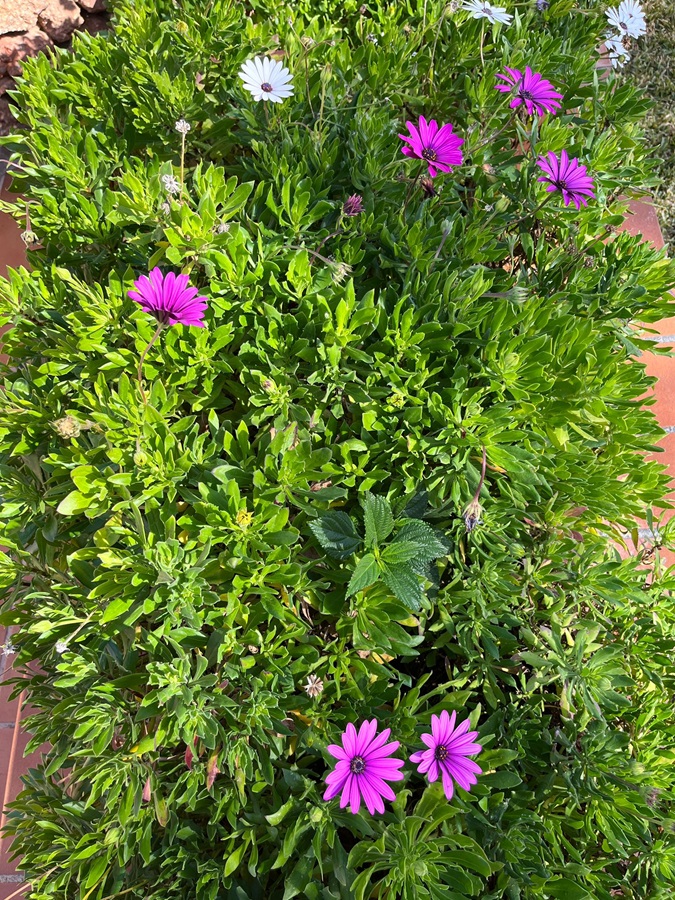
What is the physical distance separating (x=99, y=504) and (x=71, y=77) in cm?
127

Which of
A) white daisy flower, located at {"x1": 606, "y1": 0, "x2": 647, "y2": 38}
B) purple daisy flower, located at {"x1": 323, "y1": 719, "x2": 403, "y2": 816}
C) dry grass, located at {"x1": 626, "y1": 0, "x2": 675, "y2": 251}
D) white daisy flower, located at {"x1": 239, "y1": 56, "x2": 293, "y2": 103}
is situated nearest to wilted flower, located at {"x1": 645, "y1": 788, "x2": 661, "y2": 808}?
purple daisy flower, located at {"x1": 323, "y1": 719, "x2": 403, "y2": 816}

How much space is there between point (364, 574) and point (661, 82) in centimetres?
308

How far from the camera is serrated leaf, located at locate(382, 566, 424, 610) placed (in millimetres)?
1232

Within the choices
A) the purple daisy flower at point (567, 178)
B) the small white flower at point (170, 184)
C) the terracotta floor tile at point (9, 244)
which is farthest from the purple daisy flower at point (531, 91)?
the terracotta floor tile at point (9, 244)

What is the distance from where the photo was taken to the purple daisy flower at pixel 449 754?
3.83 feet

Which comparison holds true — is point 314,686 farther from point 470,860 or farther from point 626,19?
point 626,19

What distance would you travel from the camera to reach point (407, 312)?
55.1 inches

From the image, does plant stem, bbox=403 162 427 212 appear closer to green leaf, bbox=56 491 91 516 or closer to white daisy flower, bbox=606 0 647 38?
white daisy flower, bbox=606 0 647 38

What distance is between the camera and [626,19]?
2.01 metres

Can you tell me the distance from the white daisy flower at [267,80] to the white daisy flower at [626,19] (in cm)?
102

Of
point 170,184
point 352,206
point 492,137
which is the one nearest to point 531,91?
point 492,137

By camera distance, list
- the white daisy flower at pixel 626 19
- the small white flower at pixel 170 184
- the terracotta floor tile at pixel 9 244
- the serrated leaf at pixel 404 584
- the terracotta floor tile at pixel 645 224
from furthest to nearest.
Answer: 1. the terracotta floor tile at pixel 9 244
2. the terracotta floor tile at pixel 645 224
3. the white daisy flower at pixel 626 19
4. the small white flower at pixel 170 184
5. the serrated leaf at pixel 404 584

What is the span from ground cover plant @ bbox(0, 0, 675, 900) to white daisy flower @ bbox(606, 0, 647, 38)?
1.41ft

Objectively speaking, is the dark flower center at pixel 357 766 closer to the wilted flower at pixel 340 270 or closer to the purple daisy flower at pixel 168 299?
the purple daisy flower at pixel 168 299
